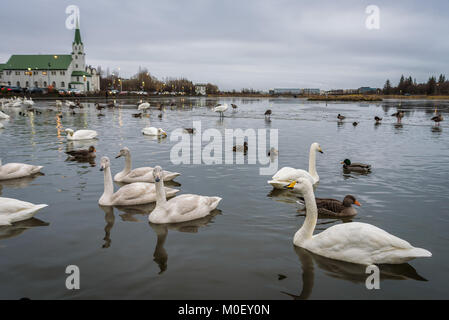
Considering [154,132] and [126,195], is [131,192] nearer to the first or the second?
[126,195]

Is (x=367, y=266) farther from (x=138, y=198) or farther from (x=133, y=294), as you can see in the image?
(x=138, y=198)

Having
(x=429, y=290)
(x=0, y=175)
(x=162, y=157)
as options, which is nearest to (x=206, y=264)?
(x=429, y=290)

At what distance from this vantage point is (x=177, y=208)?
7.45 m

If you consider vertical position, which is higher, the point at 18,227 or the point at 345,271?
the point at 18,227

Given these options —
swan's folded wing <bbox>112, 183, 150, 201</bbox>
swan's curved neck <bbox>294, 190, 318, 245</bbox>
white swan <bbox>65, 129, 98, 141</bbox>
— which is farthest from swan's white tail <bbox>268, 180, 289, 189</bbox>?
white swan <bbox>65, 129, 98, 141</bbox>

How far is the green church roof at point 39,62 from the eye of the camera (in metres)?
126

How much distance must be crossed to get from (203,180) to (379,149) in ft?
35.0

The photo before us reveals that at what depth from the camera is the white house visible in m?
126

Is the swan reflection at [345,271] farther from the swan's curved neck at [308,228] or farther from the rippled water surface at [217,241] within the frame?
the swan's curved neck at [308,228]

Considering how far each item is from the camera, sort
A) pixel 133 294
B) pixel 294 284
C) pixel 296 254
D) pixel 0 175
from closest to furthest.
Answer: pixel 133 294, pixel 294 284, pixel 296 254, pixel 0 175

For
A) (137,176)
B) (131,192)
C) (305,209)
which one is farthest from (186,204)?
(137,176)

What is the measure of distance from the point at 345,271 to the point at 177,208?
3.62 m

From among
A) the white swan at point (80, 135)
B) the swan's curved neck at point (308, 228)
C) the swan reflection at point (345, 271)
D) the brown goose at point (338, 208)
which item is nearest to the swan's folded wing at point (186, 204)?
the swan's curved neck at point (308, 228)

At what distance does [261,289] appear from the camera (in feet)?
16.4
